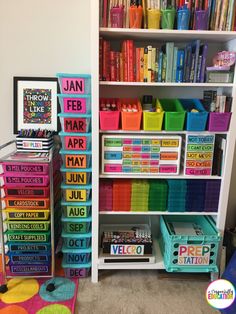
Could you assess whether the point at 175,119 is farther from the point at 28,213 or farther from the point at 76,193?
the point at 28,213

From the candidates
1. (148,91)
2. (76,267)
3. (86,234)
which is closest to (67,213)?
(86,234)

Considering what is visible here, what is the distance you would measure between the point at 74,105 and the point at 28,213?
0.75 metres

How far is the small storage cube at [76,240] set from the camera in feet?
6.47

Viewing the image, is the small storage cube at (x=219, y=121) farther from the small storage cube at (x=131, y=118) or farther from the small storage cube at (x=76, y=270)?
the small storage cube at (x=76, y=270)

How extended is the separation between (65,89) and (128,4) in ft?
2.02

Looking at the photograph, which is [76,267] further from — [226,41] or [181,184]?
[226,41]

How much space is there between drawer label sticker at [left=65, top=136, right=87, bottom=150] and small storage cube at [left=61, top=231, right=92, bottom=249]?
23.3 inches

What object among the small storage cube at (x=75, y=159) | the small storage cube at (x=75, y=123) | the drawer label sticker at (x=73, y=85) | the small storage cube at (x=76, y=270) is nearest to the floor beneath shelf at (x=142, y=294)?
the small storage cube at (x=76, y=270)

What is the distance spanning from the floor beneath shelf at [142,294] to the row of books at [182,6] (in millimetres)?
1648

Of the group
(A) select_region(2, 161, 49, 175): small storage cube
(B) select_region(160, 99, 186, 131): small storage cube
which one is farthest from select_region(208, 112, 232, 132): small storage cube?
(A) select_region(2, 161, 49, 175): small storage cube

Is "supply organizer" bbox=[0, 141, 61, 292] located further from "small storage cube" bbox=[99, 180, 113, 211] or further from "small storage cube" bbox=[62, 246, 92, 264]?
"small storage cube" bbox=[99, 180, 113, 211]

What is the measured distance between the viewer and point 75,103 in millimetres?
1822

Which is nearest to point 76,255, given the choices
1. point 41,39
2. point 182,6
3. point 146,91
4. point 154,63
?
point 146,91

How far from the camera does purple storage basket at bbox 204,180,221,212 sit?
190 cm
